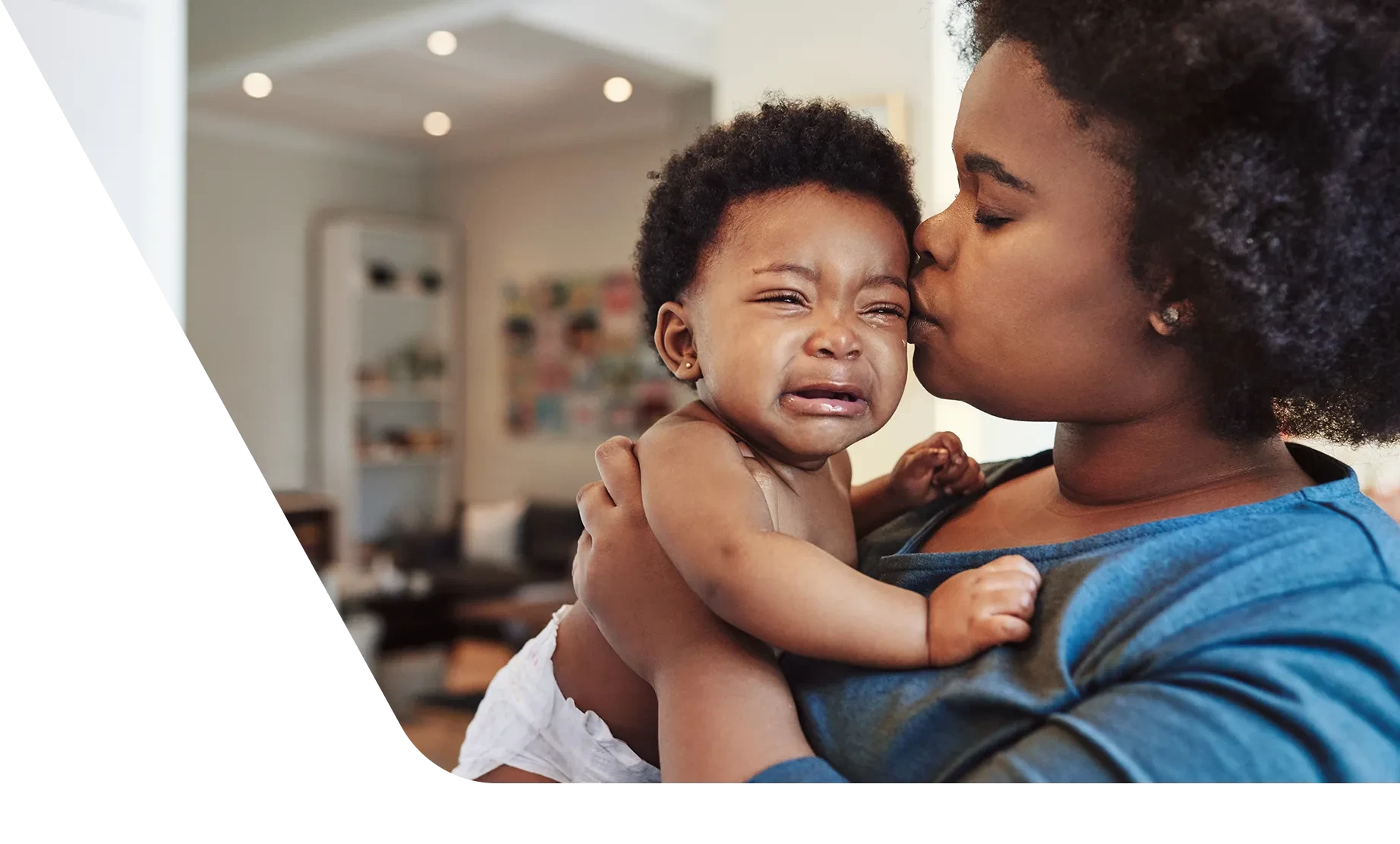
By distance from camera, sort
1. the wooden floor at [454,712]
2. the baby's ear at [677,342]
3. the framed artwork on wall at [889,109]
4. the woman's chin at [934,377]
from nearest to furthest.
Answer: the woman's chin at [934,377]
the baby's ear at [677,342]
the framed artwork on wall at [889,109]
the wooden floor at [454,712]

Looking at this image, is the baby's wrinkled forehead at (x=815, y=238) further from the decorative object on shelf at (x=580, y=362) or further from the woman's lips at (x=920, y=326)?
the decorative object on shelf at (x=580, y=362)

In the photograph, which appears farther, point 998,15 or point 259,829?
point 998,15

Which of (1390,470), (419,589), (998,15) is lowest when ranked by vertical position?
(419,589)

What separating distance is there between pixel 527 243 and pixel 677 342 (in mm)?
5792

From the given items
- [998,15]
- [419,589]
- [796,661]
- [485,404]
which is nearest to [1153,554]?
[796,661]

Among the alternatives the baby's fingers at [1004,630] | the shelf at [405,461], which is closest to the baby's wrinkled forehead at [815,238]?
the baby's fingers at [1004,630]

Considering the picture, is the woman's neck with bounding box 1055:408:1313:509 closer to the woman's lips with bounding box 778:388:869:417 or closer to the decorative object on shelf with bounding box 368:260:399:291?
the woman's lips with bounding box 778:388:869:417

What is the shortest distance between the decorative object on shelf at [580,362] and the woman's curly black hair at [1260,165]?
519cm

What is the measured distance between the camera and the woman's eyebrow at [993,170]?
63 centimetres

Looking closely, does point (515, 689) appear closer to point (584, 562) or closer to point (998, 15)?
point (584, 562)

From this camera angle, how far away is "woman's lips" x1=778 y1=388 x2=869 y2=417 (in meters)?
0.73

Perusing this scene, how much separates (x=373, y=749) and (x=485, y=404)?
6264mm

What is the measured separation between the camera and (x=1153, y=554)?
59cm
